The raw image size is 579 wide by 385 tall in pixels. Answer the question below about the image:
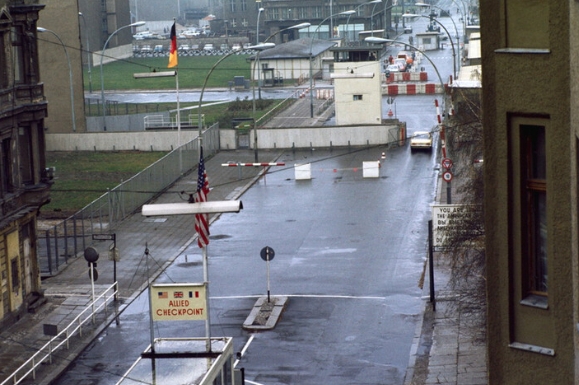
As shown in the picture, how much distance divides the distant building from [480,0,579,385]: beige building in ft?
77.9

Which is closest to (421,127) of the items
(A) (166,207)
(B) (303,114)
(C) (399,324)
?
(B) (303,114)

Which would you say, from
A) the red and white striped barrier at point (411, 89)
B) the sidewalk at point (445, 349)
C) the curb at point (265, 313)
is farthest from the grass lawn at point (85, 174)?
the red and white striped barrier at point (411, 89)

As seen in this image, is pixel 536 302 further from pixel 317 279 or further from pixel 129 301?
pixel 317 279

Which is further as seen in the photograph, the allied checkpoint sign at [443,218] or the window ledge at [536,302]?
the allied checkpoint sign at [443,218]

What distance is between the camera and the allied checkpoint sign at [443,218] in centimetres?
3481

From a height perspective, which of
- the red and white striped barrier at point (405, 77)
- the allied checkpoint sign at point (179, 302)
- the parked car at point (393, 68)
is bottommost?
the allied checkpoint sign at point (179, 302)

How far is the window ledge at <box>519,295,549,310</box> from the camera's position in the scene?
1140 centimetres

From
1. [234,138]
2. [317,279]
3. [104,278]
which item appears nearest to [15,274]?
[104,278]

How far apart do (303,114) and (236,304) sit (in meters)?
48.1

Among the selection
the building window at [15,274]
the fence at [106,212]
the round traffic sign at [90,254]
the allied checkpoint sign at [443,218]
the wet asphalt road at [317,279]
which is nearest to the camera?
the wet asphalt road at [317,279]

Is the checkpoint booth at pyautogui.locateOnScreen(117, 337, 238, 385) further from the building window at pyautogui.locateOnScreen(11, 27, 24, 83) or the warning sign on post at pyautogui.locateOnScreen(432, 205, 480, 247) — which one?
the building window at pyautogui.locateOnScreen(11, 27, 24, 83)

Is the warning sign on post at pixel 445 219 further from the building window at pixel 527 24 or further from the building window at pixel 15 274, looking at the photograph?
the building window at pixel 527 24

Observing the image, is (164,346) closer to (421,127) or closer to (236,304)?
(236,304)

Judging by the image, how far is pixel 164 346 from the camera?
67.3 ft
